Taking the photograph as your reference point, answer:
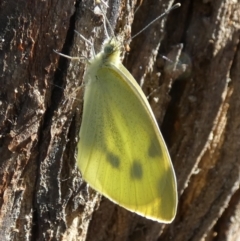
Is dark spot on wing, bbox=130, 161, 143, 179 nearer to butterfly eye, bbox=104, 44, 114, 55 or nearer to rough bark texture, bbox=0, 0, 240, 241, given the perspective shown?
rough bark texture, bbox=0, 0, 240, 241

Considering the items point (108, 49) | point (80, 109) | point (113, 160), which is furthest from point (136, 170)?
point (108, 49)

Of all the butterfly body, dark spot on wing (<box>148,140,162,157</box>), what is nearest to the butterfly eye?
the butterfly body

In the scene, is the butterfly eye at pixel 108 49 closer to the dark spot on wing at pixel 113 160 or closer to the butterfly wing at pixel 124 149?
the butterfly wing at pixel 124 149

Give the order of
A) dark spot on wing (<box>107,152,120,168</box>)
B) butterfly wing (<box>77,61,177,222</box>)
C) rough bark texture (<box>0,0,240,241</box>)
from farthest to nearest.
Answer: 1. dark spot on wing (<box>107,152,120,168</box>)
2. butterfly wing (<box>77,61,177,222</box>)
3. rough bark texture (<box>0,0,240,241</box>)

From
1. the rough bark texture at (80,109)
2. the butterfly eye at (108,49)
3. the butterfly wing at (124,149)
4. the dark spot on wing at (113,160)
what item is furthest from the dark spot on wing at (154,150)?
the butterfly eye at (108,49)

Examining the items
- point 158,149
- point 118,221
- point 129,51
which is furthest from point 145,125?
point 118,221

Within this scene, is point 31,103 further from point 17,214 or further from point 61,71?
point 17,214
